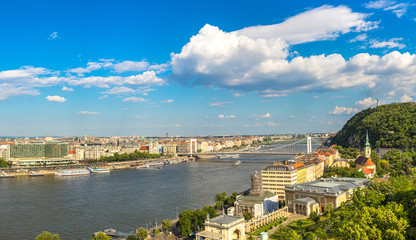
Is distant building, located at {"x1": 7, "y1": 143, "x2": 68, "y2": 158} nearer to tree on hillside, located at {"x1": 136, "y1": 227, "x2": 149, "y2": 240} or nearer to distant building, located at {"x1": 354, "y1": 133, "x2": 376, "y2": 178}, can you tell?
tree on hillside, located at {"x1": 136, "y1": 227, "x2": 149, "y2": 240}

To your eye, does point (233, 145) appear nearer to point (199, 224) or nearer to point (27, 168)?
point (27, 168)

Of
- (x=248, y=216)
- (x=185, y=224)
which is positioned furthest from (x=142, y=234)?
(x=248, y=216)

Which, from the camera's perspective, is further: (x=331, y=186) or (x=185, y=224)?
(x=331, y=186)

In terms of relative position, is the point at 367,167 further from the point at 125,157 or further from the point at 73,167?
the point at 125,157

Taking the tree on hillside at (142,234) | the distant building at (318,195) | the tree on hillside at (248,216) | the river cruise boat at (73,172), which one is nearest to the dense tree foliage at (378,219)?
the tree on hillside at (248,216)

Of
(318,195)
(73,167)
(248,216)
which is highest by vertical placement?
(318,195)

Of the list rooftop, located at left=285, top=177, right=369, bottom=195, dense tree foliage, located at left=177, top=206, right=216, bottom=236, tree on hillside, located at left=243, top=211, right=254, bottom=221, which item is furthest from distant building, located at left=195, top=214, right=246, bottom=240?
rooftop, located at left=285, top=177, right=369, bottom=195
